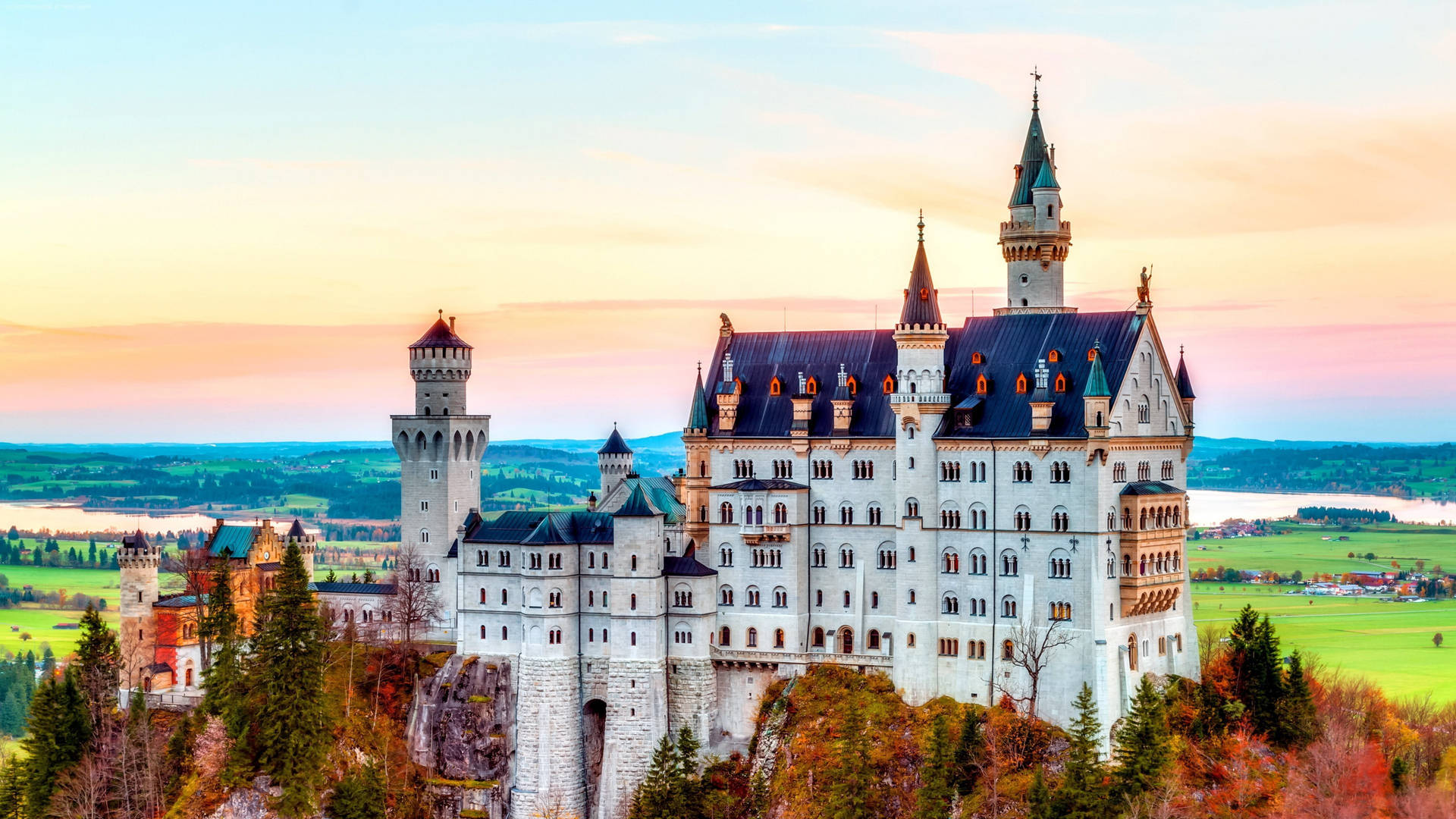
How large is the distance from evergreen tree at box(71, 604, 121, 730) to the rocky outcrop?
21377mm

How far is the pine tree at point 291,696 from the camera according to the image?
107 metres

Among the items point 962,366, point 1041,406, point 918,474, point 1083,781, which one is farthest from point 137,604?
point 1083,781

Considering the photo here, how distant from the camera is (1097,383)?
3880 inches

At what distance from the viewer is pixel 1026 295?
112 m

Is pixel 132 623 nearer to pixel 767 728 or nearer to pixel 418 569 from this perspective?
pixel 418 569

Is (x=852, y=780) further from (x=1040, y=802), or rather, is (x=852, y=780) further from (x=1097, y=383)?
(x=1097, y=383)

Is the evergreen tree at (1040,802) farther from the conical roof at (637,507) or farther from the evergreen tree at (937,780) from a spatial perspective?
the conical roof at (637,507)

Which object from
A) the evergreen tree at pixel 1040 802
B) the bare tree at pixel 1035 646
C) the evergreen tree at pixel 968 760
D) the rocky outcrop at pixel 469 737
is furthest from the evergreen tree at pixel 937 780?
the rocky outcrop at pixel 469 737

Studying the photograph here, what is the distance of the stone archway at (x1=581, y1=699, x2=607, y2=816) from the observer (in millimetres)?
110250

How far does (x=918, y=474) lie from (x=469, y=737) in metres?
32.7

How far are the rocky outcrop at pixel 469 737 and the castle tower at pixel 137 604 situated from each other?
23.3 m

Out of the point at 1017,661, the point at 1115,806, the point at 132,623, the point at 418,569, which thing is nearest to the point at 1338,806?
the point at 1115,806

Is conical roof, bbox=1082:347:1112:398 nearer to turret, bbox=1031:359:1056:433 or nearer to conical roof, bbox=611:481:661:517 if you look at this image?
turret, bbox=1031:359:1056:433

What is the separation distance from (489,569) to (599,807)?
16.1m
